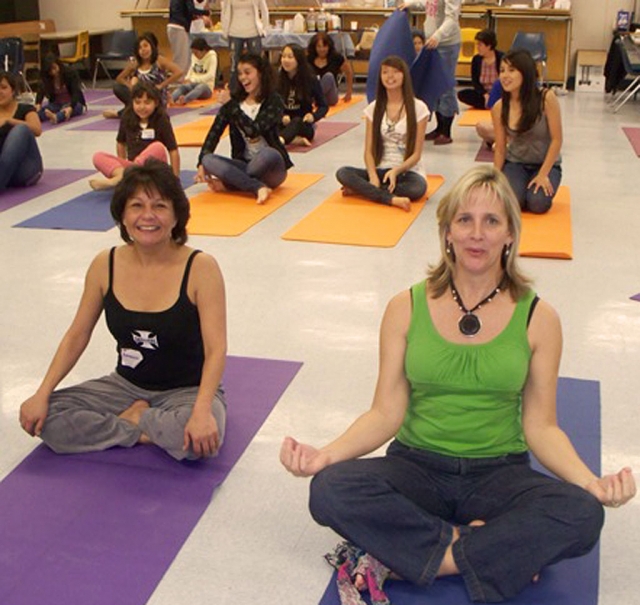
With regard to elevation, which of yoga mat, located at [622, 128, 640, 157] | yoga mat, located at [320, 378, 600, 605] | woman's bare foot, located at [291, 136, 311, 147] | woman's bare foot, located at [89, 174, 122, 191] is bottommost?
yoga mat, located at [320, 378, 600, 605]

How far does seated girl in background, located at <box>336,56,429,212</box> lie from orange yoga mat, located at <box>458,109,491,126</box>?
2.90 meters

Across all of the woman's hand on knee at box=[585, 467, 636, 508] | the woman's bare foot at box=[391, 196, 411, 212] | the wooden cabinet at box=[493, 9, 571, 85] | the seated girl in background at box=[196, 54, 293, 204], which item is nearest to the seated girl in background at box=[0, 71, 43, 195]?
the seated girl in background at box=[196, 54, 293, 204]

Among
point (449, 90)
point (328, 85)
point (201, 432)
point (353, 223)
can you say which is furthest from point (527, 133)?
point (328, 85)

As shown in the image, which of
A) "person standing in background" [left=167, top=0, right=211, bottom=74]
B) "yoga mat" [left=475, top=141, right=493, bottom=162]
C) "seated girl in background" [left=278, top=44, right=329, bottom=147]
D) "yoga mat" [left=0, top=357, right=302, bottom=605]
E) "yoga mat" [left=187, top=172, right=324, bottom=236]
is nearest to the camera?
"yoga mat" [left=0, top=357, right=302, bottom=605]

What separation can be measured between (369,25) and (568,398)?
8.92m

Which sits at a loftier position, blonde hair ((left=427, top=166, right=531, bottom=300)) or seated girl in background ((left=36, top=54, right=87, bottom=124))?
blonde hair ((left=427, top=166, right=531, bottom=300))

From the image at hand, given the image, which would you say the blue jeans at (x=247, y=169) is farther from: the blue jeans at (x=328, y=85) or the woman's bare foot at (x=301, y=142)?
the blue jeans at (x=328, y=85)

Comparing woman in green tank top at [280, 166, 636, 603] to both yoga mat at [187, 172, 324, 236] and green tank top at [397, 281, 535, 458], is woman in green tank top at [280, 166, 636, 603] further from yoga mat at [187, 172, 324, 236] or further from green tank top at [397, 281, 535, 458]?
yoga mat at [187, 172, 324, 236]

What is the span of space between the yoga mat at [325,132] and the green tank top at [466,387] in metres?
5.13

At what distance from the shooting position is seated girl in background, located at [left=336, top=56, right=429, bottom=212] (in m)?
5.05

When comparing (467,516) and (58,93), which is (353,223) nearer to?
(467,516)

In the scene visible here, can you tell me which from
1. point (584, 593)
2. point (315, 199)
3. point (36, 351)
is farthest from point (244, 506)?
point (315, 199)

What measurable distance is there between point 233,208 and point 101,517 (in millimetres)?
3129

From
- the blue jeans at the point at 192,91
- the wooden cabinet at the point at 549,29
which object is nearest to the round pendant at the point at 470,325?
the blue jeans at the point at 192,91
